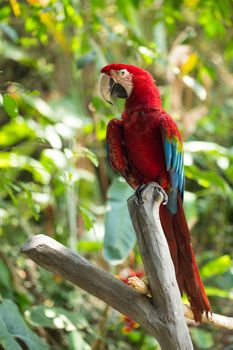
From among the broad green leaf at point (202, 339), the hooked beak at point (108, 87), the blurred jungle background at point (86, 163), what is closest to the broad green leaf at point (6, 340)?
the blurred jungle background at point (86, 163)

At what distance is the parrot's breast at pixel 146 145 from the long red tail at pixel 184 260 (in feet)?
0.38

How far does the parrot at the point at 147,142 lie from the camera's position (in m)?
1.50

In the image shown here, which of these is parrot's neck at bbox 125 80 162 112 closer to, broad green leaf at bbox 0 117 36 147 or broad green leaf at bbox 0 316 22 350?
broad green leaf at bbox 0 316 22 350

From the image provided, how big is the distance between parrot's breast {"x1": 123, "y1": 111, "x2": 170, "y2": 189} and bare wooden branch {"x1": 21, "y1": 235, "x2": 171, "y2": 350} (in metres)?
0.48

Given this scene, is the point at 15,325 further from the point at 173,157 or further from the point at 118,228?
the point at 173,157

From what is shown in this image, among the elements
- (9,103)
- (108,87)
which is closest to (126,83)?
(108,87)

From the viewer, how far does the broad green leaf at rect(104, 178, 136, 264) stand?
6.07 ft

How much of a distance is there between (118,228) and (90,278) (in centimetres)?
74

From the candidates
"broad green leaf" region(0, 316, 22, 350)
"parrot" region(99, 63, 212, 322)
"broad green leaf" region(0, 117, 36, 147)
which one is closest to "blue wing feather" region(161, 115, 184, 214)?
"parrot" region(99, 63, 212, 322)

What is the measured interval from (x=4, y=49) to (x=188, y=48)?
1122 millimetres

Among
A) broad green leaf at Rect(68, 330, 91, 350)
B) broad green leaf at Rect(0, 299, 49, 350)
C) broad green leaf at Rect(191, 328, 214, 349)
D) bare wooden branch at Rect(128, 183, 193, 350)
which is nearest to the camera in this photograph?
bare wooden branch at Rect(128, 183, 193, 350)

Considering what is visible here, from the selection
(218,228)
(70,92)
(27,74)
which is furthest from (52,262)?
(27,74)

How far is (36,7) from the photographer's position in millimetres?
1936

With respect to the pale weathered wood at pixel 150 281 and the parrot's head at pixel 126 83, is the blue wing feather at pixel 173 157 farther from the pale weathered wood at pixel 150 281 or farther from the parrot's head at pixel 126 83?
the pale weathered wood at pixel 150 281
